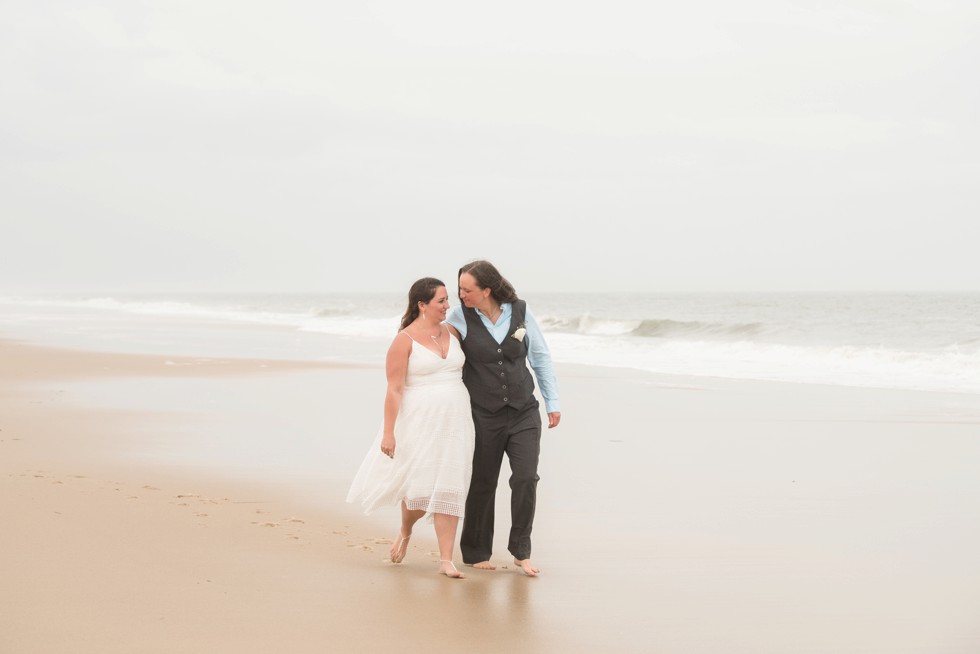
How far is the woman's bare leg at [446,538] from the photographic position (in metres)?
4.95

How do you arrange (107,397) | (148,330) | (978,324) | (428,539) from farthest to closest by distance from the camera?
(978,324) < (148,330) < (107,397) < (428,539)

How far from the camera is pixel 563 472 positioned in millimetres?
7754

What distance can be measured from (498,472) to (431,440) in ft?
1.41

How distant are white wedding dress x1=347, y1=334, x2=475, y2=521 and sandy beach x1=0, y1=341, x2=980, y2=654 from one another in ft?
1.27

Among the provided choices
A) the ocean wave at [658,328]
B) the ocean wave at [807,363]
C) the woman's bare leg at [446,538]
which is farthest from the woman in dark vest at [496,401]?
the ocean wave at [658,328]

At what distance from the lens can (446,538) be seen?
16.4ft

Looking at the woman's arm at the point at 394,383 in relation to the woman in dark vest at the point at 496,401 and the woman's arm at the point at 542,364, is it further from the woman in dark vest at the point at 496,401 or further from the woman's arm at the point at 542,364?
the woman's arm at the point at 542,364

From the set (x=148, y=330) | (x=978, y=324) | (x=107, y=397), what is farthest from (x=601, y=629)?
(x=978, y=324)

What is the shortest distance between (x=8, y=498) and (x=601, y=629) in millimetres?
3806

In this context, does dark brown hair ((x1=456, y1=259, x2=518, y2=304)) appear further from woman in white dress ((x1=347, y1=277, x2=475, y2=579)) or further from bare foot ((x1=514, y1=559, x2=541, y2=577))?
bare foot ((x1=514, y1=559, x2=541, y2=577))

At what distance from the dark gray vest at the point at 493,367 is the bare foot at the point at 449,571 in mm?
800

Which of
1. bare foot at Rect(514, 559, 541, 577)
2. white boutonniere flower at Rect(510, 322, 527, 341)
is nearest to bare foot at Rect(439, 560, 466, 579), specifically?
bare foot at Rect(514, 559, 541, 577)

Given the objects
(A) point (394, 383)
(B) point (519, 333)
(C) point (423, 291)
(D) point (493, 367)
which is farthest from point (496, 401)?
(C) point (423, 291)

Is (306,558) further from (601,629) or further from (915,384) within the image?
(915,384)
